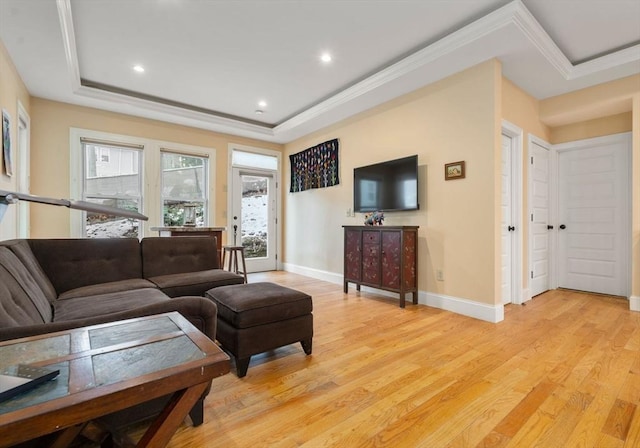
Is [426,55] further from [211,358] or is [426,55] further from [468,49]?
[211,358]

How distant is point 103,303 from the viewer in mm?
1998

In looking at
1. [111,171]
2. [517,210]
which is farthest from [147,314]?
[111,171]

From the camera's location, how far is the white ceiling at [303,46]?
2.60 m

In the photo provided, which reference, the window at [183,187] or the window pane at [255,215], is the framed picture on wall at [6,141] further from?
the window pane at [255,215]

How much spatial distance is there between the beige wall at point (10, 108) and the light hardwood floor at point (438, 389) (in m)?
2.83

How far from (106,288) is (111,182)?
2864 mm

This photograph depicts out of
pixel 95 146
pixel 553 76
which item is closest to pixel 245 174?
pixel 95 146

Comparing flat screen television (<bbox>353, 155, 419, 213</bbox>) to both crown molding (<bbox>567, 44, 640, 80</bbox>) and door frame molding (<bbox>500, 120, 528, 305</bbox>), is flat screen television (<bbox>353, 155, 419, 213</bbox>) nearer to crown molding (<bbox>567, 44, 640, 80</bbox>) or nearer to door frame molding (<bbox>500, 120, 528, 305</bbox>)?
door frame molding (<bbox>500, 120, 528, 305</bbox>)

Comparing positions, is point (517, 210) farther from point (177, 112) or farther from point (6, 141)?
point (6, 141)

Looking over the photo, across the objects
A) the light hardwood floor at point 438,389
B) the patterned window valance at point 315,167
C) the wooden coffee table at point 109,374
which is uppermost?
the patterned window valance at point 315,167

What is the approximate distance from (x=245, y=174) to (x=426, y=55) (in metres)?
3.82

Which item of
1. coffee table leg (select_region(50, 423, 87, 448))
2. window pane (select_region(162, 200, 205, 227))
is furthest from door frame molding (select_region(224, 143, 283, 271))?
coffee table leg (select_region(50, 423, 87, 448))

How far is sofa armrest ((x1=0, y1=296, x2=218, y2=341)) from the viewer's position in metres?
1.13

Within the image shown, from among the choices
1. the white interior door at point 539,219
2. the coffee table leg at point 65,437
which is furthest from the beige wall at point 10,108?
the white interior door at point 539,219
